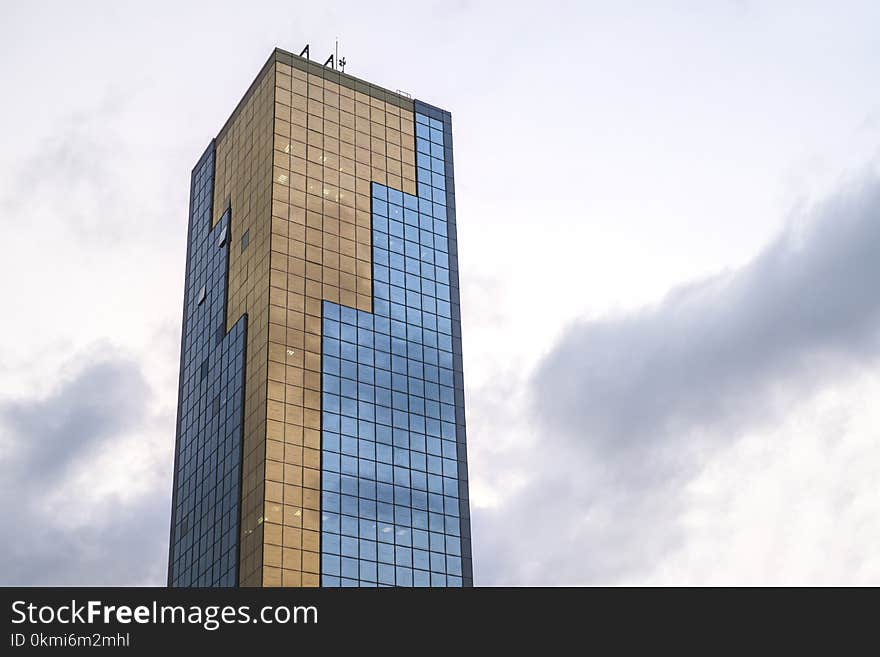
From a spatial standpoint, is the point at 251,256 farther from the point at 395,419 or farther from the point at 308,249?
the point at 395,419

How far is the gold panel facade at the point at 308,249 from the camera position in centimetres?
12194

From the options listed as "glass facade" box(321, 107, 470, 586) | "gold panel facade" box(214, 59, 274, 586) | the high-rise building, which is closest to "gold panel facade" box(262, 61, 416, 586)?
the high-rise building

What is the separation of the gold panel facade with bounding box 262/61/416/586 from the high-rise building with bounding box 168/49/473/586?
21cm

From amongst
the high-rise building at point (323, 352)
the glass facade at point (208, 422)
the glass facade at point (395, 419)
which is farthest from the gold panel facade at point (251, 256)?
the glass facade at point (395, 419)

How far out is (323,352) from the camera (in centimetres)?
13212

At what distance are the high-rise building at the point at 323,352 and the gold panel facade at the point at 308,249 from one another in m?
0.21

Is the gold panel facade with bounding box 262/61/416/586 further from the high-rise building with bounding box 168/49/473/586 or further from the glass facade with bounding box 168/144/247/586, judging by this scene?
the glass facade with bounding box 168/144/247/586

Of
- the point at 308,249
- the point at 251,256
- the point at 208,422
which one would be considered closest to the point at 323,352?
the point at 308,249

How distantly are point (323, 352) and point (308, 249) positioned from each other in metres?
13.1

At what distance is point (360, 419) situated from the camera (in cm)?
13125

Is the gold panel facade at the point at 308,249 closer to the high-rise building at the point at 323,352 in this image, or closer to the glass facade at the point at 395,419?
the high-rise building at the point at 323,352
